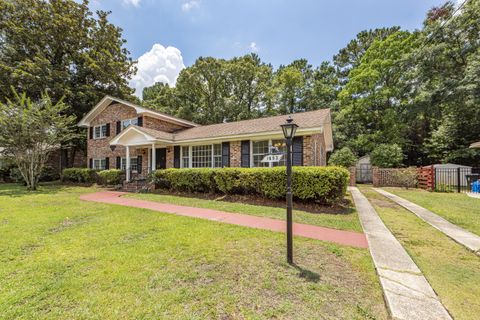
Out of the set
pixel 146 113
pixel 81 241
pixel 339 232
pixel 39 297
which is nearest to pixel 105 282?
pixel 39 297

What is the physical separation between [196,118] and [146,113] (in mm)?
12995

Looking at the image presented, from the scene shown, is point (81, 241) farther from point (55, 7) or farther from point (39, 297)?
point (55, 7)

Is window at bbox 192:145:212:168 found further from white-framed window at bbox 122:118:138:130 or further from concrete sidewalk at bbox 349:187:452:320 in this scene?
concrete sidewalk at bbox 349:187:452:320

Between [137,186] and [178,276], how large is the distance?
11.5m

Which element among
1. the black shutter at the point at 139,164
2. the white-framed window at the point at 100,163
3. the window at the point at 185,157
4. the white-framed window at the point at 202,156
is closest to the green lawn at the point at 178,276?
the white-framed window at the point at 202,156

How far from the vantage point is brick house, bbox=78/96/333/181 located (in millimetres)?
10750

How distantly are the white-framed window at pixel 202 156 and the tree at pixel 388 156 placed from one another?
14.4 meters

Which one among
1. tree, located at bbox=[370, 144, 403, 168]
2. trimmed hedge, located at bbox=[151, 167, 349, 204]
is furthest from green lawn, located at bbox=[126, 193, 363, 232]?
tree, located at bbox=[370, 144, 403, 168]

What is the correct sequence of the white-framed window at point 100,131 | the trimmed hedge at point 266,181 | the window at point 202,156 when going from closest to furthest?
the trimmed hedge at point 266,181
the window at point 202,156
the white-framed window at point 100,131

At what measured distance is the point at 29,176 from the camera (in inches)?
562

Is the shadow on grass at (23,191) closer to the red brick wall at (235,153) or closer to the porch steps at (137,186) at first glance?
the porch steps at (137,186)

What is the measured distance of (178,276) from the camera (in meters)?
3.10

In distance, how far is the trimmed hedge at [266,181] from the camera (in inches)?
295

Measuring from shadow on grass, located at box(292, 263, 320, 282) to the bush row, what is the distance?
14.4 metres
